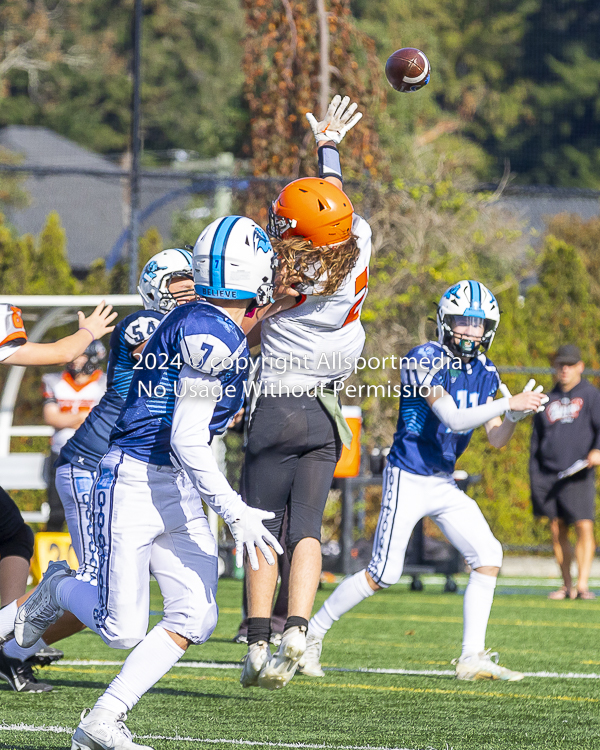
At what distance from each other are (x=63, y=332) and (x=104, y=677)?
7654mm

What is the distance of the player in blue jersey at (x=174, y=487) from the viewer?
3.55 meters

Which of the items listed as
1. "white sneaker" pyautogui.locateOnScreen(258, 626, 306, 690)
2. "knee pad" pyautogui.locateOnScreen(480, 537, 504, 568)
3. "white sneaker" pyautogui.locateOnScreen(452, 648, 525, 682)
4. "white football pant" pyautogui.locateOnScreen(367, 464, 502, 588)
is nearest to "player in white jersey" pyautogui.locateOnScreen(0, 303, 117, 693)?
"white sneaker" pyautogui.locateOnScreen(258, 626, 306, 690)

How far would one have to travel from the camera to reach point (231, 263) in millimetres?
3836

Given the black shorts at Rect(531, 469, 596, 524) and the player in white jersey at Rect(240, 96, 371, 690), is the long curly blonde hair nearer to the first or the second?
the player in white jersey at Rect(240, 96, 371, 690)

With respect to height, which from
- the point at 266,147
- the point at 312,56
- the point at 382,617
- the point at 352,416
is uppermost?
the point at 312,56

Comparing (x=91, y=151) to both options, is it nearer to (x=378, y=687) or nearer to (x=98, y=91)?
(x=98, y=91)

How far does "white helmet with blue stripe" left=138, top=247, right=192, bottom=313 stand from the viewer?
4.91 m

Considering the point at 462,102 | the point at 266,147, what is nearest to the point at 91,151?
the point at 462,102

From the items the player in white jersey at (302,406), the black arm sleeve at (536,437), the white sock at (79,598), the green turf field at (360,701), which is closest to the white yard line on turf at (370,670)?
the green turf field at (360,701)

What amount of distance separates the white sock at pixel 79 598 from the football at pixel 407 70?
10.5 ft

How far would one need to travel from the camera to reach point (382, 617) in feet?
27.7

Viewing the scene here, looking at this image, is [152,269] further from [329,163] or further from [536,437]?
[536,437]

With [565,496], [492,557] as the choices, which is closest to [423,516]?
[492,557]

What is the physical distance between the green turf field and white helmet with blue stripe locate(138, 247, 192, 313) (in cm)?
167
